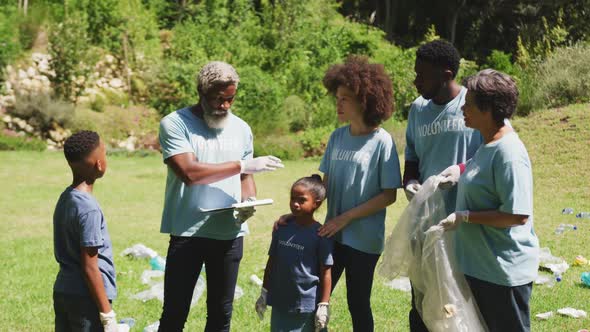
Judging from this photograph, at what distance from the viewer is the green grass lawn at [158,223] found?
549 cm

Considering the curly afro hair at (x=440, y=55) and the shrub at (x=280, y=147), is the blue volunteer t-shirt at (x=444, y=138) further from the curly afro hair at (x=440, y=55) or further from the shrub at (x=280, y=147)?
the shrub at (x=280, y=147)

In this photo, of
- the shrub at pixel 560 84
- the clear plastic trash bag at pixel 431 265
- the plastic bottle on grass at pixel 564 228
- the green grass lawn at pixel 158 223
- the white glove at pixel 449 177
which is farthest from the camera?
the shrub at pixel 560 84

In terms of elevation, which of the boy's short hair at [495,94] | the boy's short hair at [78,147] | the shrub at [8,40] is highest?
the shrub at [8,40]

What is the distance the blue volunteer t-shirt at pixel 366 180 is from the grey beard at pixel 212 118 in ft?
2.16

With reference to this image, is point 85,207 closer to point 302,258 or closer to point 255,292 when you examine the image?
point 302,258

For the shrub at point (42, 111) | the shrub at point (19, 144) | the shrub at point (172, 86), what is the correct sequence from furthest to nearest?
the shrub at point (172, 86) → the shrub at point (42, 111) → the shrub at point (19, 144)

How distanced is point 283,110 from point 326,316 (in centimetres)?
1405

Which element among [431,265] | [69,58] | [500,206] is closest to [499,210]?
[500,206]

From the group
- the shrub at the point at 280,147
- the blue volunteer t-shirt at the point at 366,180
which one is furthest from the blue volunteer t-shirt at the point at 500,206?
the shrub at the point at 280,147

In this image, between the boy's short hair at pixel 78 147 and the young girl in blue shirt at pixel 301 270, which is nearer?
the boy's short hair at pixel 78 147

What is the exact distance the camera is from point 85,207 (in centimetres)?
329

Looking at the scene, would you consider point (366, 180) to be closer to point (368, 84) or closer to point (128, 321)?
point (368, 84)

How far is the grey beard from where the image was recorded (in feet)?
12.8

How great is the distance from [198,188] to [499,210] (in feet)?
5.22
